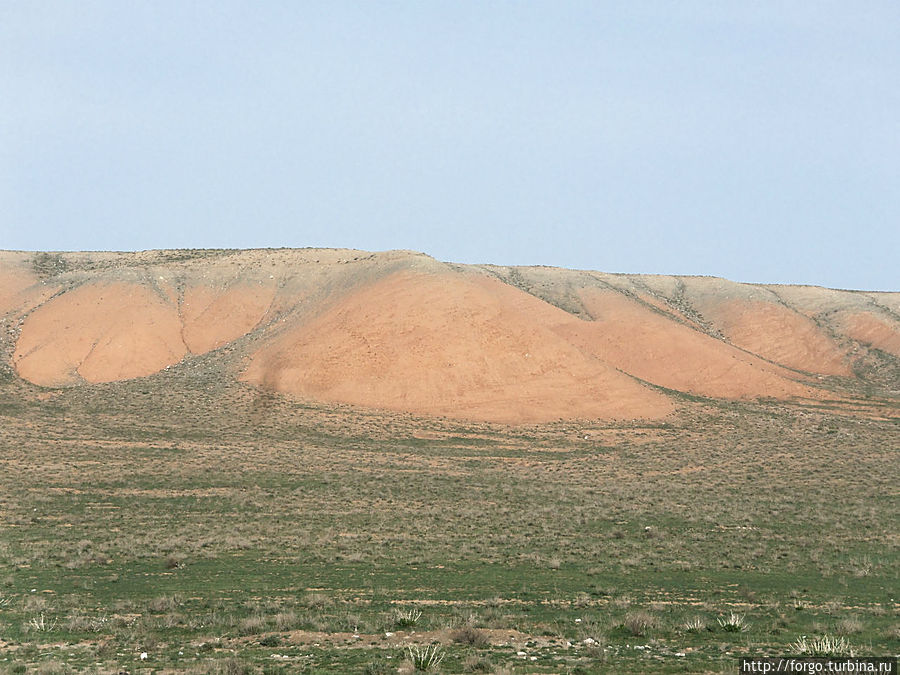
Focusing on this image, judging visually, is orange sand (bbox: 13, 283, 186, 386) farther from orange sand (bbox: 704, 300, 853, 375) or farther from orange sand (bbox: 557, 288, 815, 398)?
orange sand (bbox: 704, 300, 853, 375)

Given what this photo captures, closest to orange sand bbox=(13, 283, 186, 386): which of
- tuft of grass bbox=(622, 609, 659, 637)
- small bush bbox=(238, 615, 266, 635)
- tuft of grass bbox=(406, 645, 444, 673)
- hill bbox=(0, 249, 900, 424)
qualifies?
hill bbox=(0, 249, 900, 424)

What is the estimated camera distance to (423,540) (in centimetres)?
2620

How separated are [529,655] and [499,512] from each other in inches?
710

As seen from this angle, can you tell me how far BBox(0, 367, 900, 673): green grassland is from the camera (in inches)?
586

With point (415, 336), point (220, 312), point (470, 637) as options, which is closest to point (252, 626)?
point (470, 637)

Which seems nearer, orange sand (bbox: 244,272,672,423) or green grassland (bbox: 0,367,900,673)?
green grassland (bbox: 0,367,900,673)

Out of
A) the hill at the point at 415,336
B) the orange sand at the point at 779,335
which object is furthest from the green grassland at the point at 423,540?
the orange sand at the point at 779,335

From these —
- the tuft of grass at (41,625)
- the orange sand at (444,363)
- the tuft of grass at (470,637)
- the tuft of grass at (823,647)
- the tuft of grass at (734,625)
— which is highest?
the orange sand at (444,363)

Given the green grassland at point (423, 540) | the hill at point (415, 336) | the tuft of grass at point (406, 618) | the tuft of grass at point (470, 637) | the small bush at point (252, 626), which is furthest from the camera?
the hill at point (415, 336)

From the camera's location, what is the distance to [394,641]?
49.2 feet

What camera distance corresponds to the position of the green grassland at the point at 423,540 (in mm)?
14883

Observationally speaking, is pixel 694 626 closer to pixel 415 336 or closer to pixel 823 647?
pixel 823 647

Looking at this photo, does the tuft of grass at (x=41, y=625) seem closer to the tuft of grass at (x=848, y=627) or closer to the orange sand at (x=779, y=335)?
the tuft of grass at (x=848, y=627)

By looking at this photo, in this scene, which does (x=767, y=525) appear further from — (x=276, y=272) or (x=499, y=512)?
(x=276, y=272)
